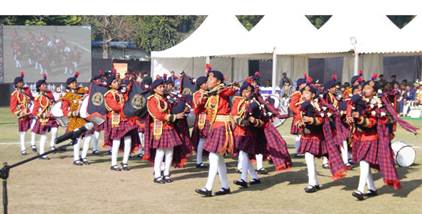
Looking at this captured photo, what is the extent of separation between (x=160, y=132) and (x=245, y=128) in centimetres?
135

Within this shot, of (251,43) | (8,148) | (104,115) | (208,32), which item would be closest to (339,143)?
(104,115)

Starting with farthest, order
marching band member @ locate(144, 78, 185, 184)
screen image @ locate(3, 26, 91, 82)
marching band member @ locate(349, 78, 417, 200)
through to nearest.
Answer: screen image @ locate(3, 26, 91, 82)
marching band member @ locate(144, 78, 185, 184)
marching band member @ locate(349, 78, 417, 200)

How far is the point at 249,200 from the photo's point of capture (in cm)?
1002

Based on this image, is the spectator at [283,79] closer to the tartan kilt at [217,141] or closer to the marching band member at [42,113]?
the marching band member at [42,113]

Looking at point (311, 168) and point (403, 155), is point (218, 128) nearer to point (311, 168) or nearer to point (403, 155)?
point (311, 168)

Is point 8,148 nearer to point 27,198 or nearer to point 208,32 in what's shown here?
point 27,198

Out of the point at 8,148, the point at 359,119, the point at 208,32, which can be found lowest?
the point at 8,148

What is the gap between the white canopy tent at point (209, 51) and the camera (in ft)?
100

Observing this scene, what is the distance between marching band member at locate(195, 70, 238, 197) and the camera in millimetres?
10219

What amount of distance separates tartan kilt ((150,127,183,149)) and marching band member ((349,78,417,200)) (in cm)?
288

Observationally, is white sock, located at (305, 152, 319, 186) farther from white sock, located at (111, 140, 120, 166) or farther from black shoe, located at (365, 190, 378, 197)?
white sock, located at (111, 140, 120, 166)

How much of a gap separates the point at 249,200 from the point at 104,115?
4.36 meters

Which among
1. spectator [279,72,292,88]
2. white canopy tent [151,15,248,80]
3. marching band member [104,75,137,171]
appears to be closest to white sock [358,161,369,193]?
marching band member [104,75,137,171]

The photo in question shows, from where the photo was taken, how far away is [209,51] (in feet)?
99.9
